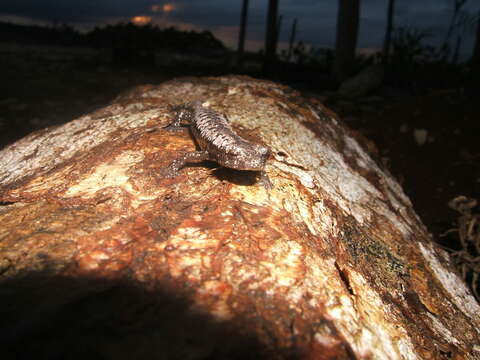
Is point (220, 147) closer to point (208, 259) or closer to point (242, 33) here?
point (208, 259)

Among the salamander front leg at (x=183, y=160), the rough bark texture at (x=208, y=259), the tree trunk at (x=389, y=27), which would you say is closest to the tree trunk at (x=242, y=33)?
the tree trunk at (x=389, y=27)

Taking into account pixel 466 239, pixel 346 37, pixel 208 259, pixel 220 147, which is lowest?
pixel 466 239

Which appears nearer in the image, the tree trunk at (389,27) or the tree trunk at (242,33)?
the tree trunk at (242,33)

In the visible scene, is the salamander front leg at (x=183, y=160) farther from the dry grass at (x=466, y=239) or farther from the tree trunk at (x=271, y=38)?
the tree trunk at (x=271, y=38)

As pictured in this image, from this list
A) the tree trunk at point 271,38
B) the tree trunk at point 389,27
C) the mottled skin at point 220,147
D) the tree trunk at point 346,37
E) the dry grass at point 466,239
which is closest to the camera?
the mottled skin at point 220,147

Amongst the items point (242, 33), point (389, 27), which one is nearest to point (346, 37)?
point (242, 33)

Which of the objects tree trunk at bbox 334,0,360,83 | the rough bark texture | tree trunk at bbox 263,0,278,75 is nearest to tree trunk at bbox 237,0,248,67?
Result: tree trunk at bbox 263,0,278,75
